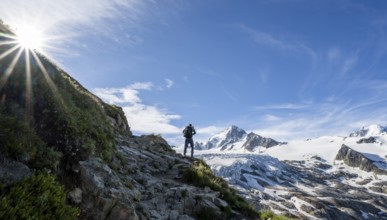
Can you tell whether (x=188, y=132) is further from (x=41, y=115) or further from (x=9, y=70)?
(x=41, y=115)

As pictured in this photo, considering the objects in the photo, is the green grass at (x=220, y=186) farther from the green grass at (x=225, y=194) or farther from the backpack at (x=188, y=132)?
the backpack at (x=188, y=132)

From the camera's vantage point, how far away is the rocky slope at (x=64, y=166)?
921cm

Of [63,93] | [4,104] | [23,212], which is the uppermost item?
[63,93]

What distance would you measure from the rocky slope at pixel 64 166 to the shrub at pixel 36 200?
2 centimetres

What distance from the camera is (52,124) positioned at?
39.1 feet

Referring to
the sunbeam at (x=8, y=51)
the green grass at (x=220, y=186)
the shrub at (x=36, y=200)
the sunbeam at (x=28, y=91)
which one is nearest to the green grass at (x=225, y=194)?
the green grass at (x=220, y=186)

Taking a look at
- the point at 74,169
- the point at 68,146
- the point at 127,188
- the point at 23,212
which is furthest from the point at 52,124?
the point at 23,212

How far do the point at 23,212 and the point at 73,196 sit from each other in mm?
2705

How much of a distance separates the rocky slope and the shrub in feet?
0.07

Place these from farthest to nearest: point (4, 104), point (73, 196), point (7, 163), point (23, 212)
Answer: point (4, 104) → point (73, 196) → point (7, 163) → point (23, 212)

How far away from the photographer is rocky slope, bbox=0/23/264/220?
9.21m

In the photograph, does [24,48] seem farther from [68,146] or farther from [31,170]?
[31,170]

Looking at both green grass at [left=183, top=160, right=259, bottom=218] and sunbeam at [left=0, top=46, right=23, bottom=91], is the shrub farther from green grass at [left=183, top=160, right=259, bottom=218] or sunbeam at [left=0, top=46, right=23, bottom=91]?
green grass at [left=183, top=160, right=259, bottom=218]

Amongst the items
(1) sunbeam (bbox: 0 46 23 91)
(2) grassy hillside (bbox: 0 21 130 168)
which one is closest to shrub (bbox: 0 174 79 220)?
(2) grassy hillside (bbox: 0 21 130 168)
